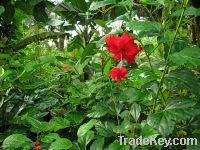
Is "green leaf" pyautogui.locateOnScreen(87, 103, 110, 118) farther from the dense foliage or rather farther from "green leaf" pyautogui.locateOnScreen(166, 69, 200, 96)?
"green leaf" pyautogui.locateOnScreen(166, 69, 200, 96)

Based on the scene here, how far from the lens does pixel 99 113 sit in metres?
1.21

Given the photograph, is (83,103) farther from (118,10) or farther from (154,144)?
(118,10)

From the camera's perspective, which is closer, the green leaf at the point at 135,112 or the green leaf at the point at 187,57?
the green leaf at the point at 187,57

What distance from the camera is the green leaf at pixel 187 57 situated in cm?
98

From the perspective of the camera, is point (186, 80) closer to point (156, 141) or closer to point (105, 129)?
point (156, 141)

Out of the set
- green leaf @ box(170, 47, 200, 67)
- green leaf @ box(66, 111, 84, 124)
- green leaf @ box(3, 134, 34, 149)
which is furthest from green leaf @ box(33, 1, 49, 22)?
green leaf @ box(170, 47, 200, 67)

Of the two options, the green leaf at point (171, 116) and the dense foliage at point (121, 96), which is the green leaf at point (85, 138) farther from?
the green leaf at point (171, 116)

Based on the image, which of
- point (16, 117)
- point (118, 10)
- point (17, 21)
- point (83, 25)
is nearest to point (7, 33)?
point (17, 21)

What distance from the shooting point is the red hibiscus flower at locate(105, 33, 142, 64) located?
1.10 meters

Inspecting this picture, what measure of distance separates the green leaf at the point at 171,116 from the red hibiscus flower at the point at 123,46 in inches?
9.0

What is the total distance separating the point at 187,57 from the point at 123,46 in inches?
8.8

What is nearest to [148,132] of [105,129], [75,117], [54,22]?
[105,129]

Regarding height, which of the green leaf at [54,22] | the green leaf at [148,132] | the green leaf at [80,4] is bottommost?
the green leaf at [148,132]

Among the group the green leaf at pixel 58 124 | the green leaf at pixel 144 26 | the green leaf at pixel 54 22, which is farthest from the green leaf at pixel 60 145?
the green leaf at pixel 54 22
